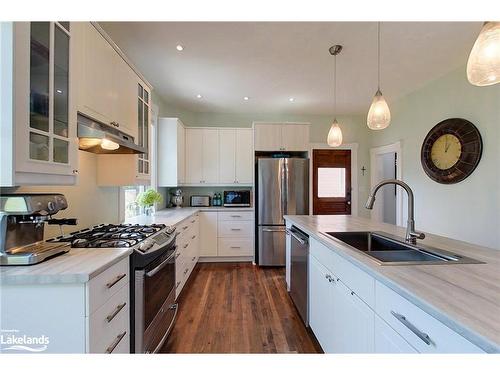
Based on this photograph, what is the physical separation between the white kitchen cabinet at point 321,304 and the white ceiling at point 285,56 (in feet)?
6.79

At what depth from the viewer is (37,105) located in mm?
1095

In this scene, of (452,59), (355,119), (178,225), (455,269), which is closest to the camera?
(455,269)

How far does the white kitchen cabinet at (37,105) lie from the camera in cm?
95

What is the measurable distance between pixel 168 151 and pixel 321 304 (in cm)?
302

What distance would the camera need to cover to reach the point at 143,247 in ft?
4.87

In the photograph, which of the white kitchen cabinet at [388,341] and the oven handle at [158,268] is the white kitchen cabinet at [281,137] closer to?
the oven handle at [158,268]

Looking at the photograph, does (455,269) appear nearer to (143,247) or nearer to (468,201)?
(143,247)

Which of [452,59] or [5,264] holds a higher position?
[452,59]

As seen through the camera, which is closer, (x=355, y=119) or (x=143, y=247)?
(x=143, y=247)

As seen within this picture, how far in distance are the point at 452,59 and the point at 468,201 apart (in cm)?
169

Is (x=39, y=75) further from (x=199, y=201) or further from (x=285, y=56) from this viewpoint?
(x=199, y=201)

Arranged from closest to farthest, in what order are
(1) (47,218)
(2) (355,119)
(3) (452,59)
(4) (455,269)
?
(4) (455,269)
(1) (47,218)
(3) (452,59)
(2) (355,119)
